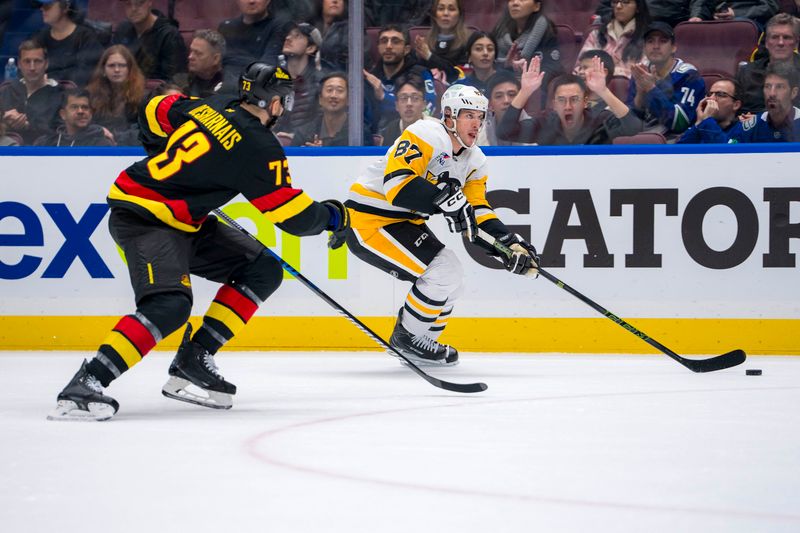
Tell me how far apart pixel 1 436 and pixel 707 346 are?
327 centimetres

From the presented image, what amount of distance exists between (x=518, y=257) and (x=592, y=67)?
1305 millimetres

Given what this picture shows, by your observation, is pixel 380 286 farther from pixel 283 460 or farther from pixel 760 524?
pixel 760 524

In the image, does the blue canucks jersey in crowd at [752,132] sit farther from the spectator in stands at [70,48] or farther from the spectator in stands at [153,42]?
the spectator in stands at [70,48]

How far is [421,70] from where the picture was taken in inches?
218

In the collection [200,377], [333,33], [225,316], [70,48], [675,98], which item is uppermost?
[333,33]

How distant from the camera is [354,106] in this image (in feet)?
18.0

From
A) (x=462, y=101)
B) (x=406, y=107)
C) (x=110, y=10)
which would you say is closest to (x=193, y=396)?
(x=462, y=101)

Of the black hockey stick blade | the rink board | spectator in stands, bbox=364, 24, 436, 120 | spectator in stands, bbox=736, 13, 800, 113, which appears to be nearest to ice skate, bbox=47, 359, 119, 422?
the rink board

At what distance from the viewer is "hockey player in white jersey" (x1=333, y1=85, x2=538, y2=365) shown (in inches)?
177

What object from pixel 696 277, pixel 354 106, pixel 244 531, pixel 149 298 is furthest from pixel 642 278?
pixel 244 531

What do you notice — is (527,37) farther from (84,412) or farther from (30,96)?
(84,412)

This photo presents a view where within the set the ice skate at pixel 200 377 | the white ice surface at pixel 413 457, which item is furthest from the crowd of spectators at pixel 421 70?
the ice skate at pixel 200 377

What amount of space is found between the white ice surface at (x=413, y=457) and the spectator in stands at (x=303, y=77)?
5.37 feet

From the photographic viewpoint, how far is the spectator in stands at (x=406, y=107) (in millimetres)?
5484
